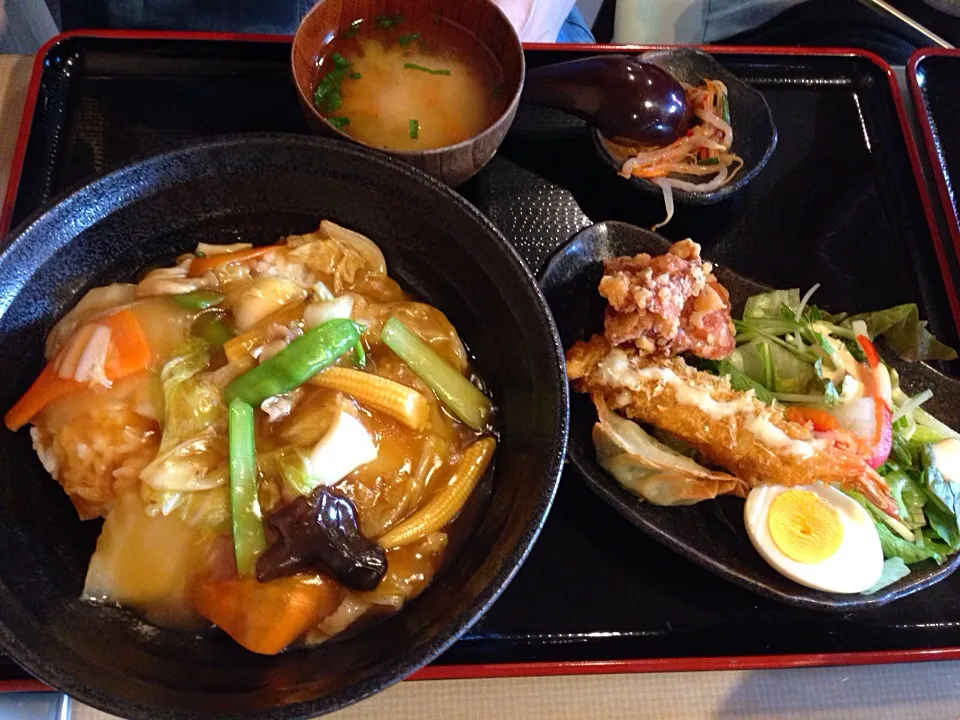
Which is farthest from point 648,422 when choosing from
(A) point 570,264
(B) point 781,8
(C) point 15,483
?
(B) point 781,8

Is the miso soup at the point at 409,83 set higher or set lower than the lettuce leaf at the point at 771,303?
higher

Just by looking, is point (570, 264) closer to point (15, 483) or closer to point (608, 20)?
point (15, 483)

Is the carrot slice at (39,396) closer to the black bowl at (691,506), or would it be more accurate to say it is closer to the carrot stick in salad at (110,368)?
the carrot stick in salad at (110,368)

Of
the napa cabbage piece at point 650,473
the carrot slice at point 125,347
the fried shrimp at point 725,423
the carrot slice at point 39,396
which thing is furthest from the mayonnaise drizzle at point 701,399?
the carrot slice at point 39,396

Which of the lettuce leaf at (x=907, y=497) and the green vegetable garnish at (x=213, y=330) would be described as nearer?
the green vegetable garnish at (x=213, y=330)

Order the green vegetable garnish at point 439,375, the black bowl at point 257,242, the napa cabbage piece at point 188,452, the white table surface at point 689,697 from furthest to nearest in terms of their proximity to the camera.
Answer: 1. the white table surface at point 689,697
2. the green vegetable garnish at point 439,375
3. the napa cabbage piece at point 188,452
4. the black bowl at point 257,242

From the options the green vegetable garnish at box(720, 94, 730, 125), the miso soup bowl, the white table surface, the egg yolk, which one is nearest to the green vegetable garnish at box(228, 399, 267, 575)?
the white table surface

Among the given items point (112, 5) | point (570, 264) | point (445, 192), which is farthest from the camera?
point (112, 5)

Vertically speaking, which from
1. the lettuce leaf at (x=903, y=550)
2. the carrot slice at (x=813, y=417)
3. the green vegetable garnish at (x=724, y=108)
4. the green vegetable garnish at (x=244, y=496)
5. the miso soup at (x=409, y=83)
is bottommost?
the lettuce leaf at (x=903, y=550)
